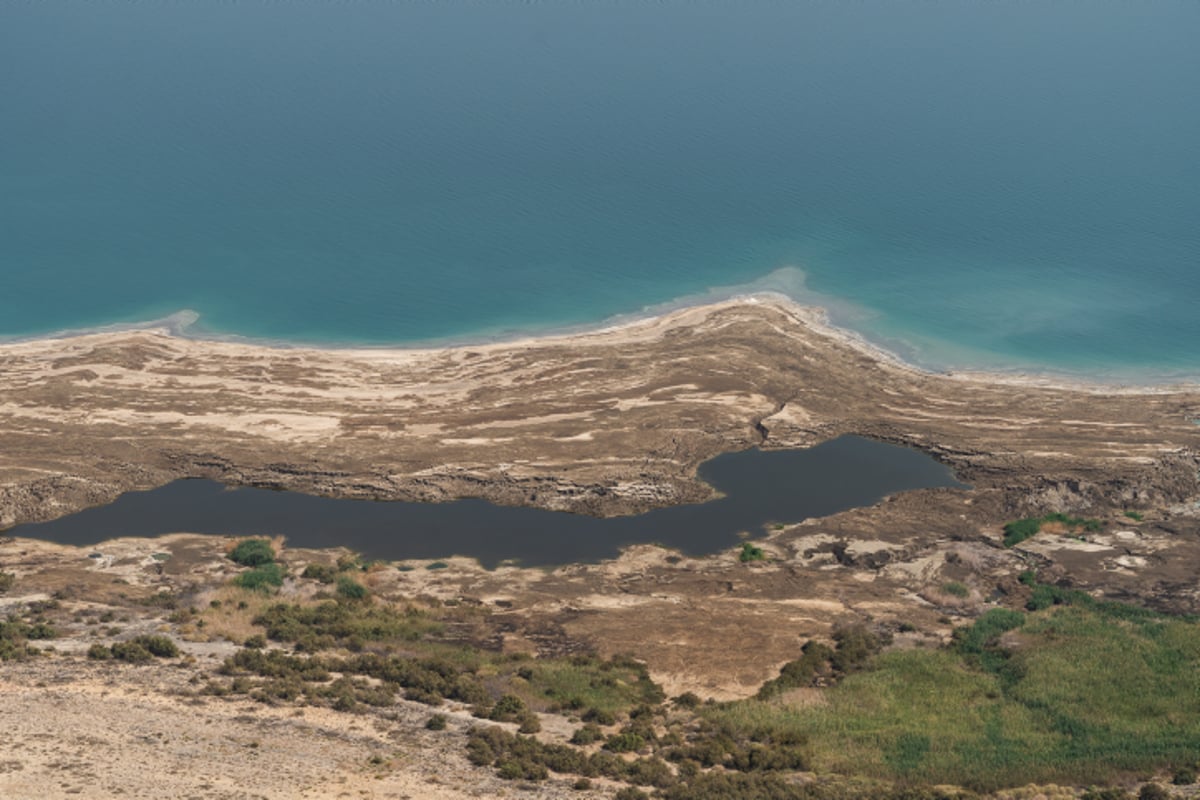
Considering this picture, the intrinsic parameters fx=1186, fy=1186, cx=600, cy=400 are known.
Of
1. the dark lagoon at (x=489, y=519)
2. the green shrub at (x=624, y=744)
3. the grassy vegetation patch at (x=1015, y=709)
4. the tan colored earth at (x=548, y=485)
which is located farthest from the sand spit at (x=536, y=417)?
the green shrub at (x=624, y=744)

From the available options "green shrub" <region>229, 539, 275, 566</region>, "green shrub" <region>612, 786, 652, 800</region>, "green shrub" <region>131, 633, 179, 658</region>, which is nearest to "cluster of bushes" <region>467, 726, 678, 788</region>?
"green shrub" <region>612, 786, 652, 800</region>

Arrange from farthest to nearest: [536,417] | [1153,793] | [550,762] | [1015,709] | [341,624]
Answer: [536,417], [341,624], [1015,709], [550,762], [1153,793]

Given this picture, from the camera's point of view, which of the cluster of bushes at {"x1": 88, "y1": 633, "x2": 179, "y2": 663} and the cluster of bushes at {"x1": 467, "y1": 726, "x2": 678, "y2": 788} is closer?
the cluster of bushes at {"x1": 467, "y1": 726, "x2": 678, "y2": 788}

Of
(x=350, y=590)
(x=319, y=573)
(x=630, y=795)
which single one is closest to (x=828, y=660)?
(x=630, y=795)

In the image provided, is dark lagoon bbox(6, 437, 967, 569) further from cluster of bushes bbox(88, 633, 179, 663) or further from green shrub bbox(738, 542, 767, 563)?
cluster of bushes bbox(88, 633, 179, 663)

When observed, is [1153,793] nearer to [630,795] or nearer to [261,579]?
[630,795]

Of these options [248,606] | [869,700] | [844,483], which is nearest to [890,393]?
[844,483]

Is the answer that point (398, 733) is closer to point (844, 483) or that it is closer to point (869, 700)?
point (869, 700)
